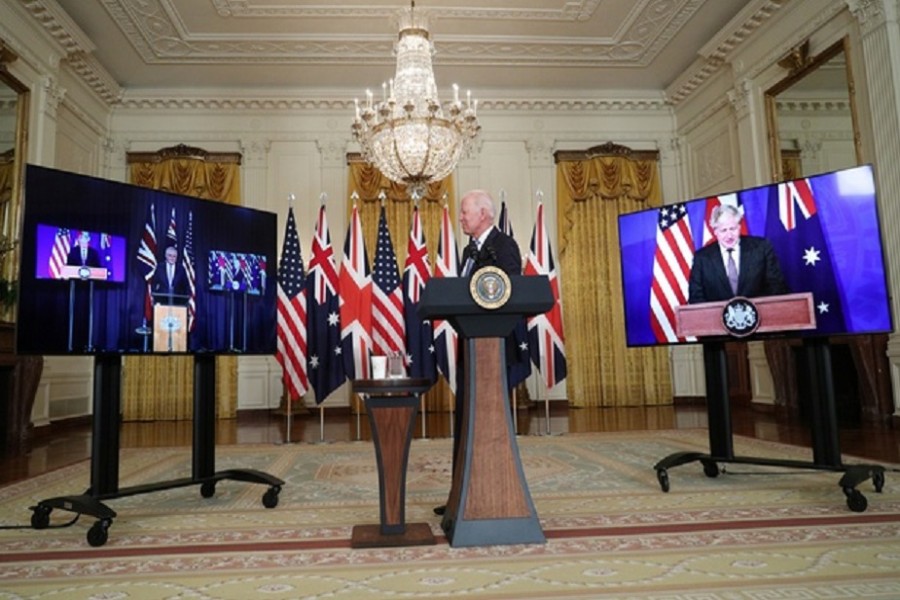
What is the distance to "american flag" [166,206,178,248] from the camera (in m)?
3.26

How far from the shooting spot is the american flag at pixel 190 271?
331 centimetres

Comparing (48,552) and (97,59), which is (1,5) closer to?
(97,59)

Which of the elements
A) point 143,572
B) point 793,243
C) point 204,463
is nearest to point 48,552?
point 143,572

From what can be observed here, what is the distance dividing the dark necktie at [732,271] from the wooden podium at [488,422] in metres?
1.55

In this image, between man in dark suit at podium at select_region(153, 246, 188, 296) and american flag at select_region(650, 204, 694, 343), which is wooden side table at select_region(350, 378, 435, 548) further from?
american flag at select_region(650, 204, 694, 343)

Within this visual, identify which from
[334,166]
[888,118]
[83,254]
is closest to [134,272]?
[83,254]

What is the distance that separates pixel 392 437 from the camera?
2635mm

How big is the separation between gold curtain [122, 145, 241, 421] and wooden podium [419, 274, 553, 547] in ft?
24.5

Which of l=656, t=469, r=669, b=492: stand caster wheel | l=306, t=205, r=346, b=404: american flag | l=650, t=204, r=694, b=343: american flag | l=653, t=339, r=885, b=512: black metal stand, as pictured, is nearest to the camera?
l=653, t=339, r=885, b=512: black metal stand

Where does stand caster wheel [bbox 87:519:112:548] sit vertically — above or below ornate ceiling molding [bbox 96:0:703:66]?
below

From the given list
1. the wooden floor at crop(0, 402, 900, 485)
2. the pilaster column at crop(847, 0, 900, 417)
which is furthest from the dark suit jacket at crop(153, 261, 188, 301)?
the pilaster column at crop(847, 0, 900, 417)

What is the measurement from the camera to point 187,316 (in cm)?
330

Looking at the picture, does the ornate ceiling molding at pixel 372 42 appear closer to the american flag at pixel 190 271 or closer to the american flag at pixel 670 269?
the american flag at pixel 670 269

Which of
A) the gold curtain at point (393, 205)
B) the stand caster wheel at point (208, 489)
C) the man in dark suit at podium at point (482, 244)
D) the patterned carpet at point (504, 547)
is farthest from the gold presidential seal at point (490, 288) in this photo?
the gold curtain at point (393, 205)
